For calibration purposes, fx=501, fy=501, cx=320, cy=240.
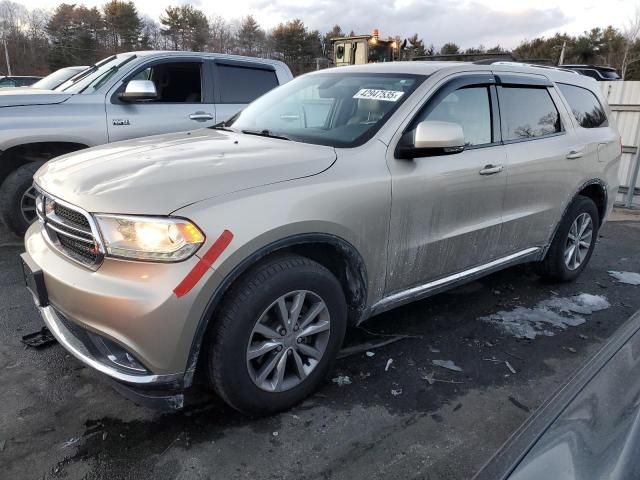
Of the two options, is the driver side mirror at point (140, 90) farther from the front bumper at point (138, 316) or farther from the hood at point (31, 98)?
the front bumper at point (138, 316)

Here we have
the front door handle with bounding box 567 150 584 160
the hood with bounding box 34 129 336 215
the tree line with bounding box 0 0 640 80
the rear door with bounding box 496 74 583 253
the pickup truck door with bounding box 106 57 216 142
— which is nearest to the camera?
the hood with bounding box 34 129 336 215

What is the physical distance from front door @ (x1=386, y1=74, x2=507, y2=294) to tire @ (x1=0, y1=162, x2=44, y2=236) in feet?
12.5

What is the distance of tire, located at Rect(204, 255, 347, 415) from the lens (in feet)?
7.37

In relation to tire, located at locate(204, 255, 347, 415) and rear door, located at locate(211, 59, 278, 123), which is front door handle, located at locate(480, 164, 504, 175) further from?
rear door, located at locate(211, 59, 278, 123)

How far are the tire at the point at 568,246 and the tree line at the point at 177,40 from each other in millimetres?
32176

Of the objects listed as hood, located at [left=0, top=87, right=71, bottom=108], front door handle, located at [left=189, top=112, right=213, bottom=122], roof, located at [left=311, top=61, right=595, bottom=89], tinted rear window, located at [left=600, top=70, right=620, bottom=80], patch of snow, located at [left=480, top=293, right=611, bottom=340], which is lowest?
patch of snow, located at [left=480, top=293, right=611, bottom=340]

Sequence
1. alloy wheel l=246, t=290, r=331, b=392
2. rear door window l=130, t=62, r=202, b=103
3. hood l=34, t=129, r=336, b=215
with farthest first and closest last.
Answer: rear door window l=130, t=62, r=202, b=103
alloy wheel l=246, t=290, r=331, b=392
hood l=34, t=129, r=336, b=215

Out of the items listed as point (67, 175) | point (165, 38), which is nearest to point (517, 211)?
point (67, 175)

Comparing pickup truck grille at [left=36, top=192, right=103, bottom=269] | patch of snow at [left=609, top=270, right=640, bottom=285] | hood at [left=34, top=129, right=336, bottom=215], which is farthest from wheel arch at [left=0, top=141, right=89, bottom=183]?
patch of snow at [left=609, top=270, right=640, bottom=285]

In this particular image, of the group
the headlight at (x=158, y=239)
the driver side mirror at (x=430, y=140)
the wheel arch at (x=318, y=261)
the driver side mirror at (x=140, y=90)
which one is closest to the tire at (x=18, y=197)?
the driver side mirror at (x=140, y=90)

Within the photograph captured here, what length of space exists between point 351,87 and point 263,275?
165 cm

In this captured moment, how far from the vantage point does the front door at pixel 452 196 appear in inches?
113

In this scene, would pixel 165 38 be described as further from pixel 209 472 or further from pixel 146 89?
pixel 209 472

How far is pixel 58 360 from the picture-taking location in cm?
304
